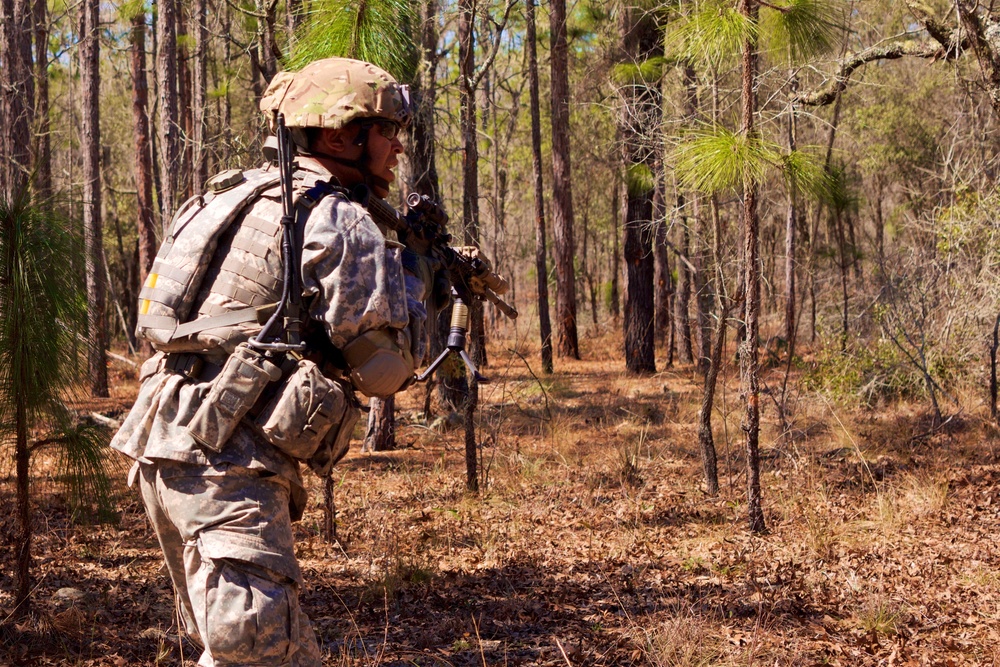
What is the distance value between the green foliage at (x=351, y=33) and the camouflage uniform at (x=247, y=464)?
2.56m

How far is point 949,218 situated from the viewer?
9.34 m

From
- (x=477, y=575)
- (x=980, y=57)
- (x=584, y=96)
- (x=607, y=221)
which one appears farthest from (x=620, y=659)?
(x=607, y=221)

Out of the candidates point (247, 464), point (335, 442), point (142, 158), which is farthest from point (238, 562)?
point (142, 158)

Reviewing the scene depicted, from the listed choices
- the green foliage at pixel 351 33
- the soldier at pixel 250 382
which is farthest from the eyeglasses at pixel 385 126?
the green foliage at pixel 351 33

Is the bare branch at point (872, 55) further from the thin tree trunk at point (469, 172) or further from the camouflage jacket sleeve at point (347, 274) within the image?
the camouflage jacket sleeve at point (347, 274)

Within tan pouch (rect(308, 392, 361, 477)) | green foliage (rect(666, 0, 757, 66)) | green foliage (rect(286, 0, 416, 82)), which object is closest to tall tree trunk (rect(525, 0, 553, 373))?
green foliage (rect(666, 0, 757, 66))

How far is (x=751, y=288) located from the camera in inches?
213

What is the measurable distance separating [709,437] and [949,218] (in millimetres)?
4540

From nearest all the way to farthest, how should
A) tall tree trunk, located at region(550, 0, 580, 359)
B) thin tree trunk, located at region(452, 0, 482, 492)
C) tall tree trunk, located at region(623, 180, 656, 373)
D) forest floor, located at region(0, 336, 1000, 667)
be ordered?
forest floor, located at region(0, 336, 1000, 667) < thin tree trunk, located at region(452, 0, 482, 492) < tall tree trunk, located at region(623, 180, 656, 373) < tall tree trunk, located at region(550, 0, 580, 359)

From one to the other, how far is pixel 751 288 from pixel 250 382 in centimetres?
364

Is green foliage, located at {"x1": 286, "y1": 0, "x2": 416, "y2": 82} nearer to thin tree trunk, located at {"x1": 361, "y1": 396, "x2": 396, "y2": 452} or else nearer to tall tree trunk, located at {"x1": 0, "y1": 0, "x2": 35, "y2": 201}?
thin tree trunk, located at {"x1": 361, "y1": 396, "x2": 396, "y2": 452}

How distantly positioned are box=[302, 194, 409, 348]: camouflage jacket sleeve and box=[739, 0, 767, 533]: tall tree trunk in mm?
3061

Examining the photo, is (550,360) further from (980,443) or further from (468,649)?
(468,649)

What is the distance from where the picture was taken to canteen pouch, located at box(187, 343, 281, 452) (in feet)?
8.43
